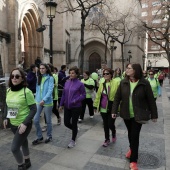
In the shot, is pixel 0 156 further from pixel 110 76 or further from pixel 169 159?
pixel 169 159

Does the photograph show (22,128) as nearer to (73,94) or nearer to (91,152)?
(73,94)

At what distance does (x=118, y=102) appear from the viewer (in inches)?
172

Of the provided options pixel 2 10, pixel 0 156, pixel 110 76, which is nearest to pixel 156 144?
pixel 110 76

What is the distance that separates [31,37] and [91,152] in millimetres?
17845

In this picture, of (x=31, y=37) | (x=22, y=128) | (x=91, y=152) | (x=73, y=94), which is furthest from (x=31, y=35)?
Result: (x=22, y=128)

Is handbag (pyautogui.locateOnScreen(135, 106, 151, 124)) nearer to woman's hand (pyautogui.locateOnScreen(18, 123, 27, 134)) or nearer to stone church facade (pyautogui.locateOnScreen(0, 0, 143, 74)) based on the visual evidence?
woman's hand (pyautogui.locateOnScreen(18, 123, 27, 134))

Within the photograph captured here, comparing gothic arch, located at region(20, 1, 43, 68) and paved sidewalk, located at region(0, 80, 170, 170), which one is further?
gothic arch, located at region(20, 1, 43, 68)

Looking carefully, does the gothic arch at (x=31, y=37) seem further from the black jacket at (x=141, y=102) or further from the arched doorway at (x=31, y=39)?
the black jacket at (x=141, y=102)

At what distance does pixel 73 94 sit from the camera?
17.1 ft

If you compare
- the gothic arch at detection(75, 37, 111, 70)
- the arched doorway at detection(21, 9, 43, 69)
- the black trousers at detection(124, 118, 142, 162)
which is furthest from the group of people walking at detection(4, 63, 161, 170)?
the gothic arch at detection(75, 37, 111, 70)

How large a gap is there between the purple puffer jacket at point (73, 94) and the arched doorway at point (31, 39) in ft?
53.1

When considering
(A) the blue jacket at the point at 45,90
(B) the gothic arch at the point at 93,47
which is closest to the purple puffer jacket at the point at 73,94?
(A) the blue jacket at the point at 45,90

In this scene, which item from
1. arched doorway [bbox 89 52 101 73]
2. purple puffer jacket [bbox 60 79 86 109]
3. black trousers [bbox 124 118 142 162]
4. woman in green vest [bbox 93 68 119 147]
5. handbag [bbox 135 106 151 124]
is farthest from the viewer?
arched doorway [bbox 89 52 101 73]

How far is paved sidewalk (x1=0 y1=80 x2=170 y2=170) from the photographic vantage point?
4.37 m
